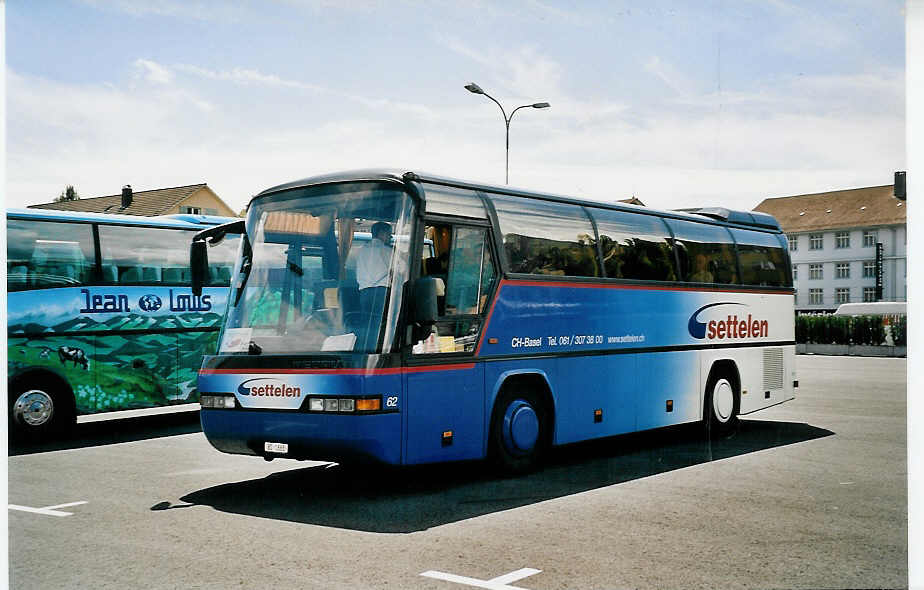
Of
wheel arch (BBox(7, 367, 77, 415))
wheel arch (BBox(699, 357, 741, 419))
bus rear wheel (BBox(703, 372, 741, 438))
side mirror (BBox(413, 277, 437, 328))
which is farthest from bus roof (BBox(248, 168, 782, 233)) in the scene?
wheel arch (BBox(7, 367, 77, 415))

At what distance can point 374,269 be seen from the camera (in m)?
8.80

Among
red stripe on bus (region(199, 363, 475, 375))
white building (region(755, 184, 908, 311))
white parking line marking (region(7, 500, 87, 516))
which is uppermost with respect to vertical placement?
white building (region(755, 184, 908, 311))

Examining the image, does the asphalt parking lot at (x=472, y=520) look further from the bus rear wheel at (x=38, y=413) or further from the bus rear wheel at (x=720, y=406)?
the bus rear wheel at (x=720, y=406)

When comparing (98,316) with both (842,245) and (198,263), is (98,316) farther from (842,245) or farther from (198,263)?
(842,245)

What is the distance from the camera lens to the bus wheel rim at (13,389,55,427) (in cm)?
1305

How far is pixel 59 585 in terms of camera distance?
19.7 feet

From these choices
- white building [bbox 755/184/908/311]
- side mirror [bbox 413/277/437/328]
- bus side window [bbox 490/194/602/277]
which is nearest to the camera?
side mirror [bbox 413/277/437/328]

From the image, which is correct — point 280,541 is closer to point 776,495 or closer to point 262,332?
point 262,332

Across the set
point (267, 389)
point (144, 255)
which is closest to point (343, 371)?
point (267, 389)

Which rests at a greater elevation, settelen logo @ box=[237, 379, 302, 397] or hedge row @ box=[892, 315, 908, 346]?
hedge row @ box=[892, 315, 908, 346]

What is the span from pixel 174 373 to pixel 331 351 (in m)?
7.09

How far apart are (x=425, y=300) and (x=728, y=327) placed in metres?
6.92

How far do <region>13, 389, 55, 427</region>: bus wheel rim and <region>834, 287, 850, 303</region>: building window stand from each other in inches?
2331

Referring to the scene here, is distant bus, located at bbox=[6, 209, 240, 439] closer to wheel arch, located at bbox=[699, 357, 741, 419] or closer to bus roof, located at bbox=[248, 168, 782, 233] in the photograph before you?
bus roof, located at bbox=[248, 168, 782, 233]
